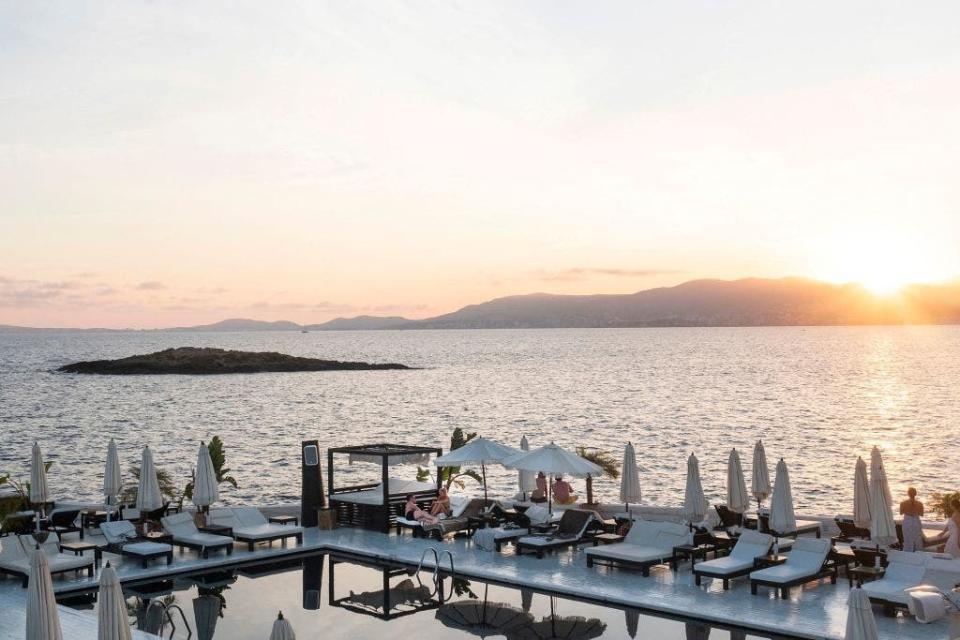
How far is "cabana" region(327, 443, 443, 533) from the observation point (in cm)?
1934

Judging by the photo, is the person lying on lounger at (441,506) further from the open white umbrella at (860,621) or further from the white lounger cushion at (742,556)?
the open white umbrella at (860,621)

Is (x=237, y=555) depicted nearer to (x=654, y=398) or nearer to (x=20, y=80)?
(x=20, y=80)

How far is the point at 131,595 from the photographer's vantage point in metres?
14.5

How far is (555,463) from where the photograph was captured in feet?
58.9

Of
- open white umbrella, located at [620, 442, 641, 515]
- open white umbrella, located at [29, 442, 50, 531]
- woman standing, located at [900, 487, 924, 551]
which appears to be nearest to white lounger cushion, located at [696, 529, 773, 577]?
woman standing, located at [900, 487, 924, 551]

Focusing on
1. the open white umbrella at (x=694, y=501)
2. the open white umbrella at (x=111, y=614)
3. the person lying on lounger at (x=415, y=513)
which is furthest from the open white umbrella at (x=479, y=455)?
the open white umbrella at (x=111, y=614)

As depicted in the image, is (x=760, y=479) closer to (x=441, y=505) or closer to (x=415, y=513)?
(x=441, y=505)

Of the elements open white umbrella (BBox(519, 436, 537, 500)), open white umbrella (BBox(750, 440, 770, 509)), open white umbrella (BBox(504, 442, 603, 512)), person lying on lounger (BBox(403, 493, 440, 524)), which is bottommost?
person lying on lounger (BBox(403, 493, 440, 524))

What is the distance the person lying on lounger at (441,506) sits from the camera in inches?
763

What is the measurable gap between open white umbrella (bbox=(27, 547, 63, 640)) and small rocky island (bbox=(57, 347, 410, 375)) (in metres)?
127

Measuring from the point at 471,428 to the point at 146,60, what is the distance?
42.9m

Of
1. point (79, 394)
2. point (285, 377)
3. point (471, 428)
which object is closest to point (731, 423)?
point (471, 428)

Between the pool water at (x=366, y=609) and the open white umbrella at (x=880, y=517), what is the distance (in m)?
3.54

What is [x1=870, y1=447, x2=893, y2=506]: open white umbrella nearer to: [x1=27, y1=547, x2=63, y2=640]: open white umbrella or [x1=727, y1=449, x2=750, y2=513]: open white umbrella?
[x1=727, y1=449, x2=750, y2=513]: open white umbrella
